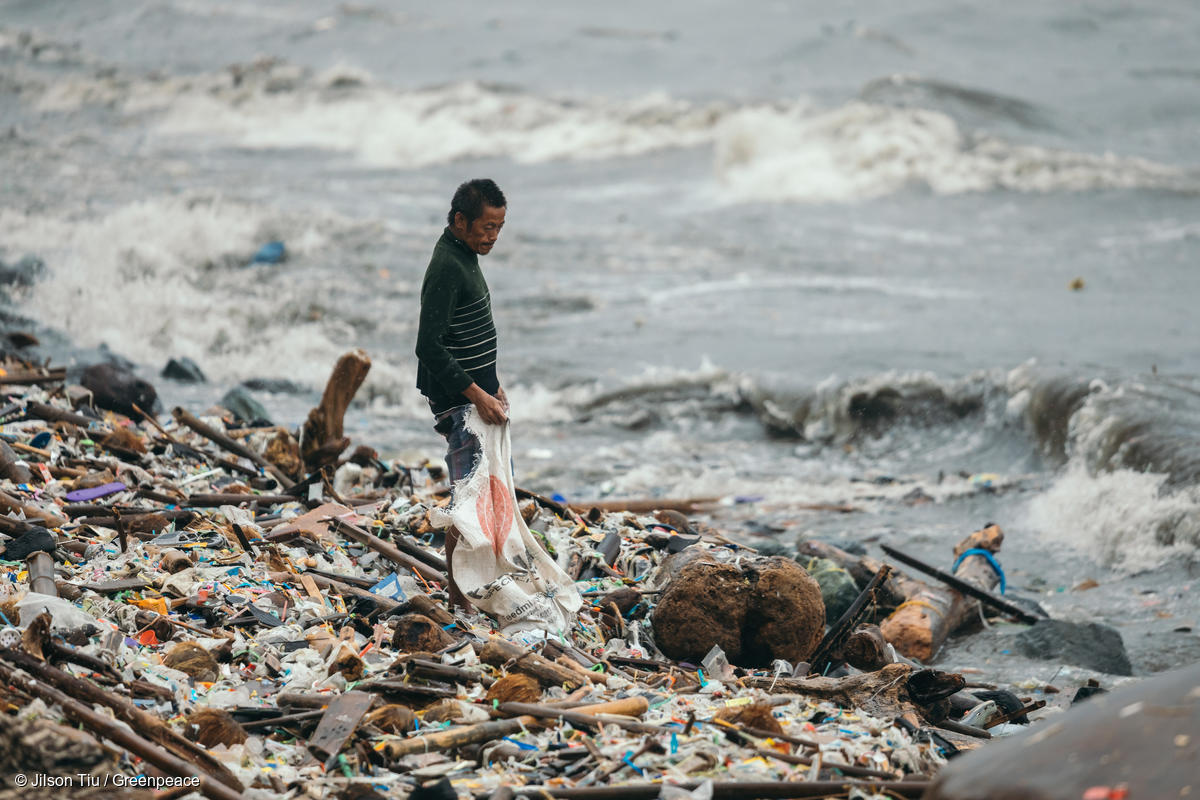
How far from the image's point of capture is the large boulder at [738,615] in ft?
17.6

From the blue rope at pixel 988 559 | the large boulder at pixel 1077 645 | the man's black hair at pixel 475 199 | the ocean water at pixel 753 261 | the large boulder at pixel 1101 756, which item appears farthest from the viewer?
the ocean water at pixel 753 261

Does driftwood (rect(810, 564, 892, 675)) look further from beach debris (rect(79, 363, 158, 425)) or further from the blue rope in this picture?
beach debris (rect(79, 363, 158, 425))

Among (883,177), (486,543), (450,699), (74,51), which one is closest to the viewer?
(450,699)

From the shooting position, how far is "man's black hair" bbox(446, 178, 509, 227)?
4828 millimetres

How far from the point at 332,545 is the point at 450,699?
6.34ft

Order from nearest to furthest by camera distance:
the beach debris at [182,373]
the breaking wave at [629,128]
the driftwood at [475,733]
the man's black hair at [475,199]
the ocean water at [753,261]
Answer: the driftwood at [475,733], the man's black hair at [475,199], the ocean water at [753,261], the beach debris at [182,373], the breaking wave at [629,128]

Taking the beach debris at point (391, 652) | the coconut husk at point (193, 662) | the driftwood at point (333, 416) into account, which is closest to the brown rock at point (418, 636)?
the beach debris at point (391, 652)

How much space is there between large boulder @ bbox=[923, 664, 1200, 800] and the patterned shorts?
103 inches

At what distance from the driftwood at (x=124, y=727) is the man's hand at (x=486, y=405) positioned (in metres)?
1.86

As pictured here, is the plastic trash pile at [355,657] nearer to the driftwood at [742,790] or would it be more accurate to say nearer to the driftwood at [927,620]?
the driftwood at [742,790]

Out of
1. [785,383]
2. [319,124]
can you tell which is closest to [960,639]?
[785,383]

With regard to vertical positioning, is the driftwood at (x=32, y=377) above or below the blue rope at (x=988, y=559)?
above

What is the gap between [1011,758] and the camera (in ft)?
9.87

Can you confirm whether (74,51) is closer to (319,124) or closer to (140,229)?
(319,124)
